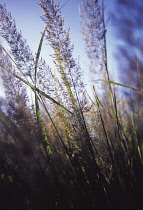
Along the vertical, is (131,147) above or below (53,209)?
above

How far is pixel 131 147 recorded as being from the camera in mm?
745

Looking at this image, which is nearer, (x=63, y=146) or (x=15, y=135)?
(x=15, y=135)

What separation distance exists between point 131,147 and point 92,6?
0.53m

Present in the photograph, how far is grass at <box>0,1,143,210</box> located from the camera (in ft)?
1.88

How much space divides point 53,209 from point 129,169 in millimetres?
273

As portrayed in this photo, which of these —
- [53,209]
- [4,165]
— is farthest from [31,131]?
[53,209]

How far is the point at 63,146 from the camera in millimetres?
689

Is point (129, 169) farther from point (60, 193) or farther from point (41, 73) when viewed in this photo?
point (41, 73)

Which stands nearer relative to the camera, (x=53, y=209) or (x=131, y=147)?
(x=53, y=209)

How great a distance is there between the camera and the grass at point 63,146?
1.88 ft

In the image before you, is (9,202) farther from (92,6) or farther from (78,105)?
(92,6)

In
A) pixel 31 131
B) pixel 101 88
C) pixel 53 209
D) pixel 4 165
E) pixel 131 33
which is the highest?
pixel 131 33

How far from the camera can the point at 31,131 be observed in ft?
2.24

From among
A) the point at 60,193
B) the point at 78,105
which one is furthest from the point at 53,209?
the point at 78,105
